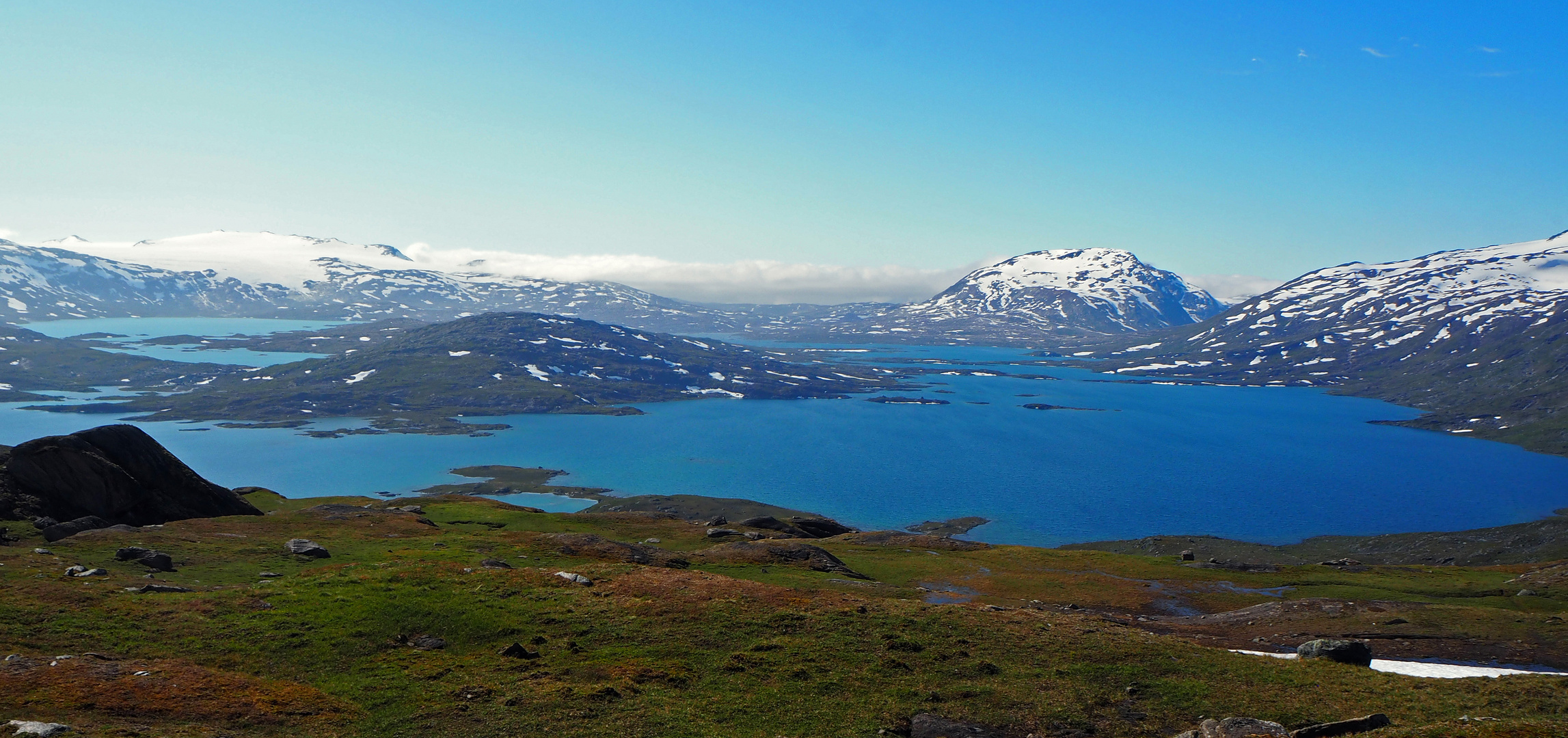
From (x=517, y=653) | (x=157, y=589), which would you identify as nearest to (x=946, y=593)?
(x=517, y=653)

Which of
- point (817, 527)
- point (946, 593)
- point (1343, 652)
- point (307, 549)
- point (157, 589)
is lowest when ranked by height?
point (817, 527)

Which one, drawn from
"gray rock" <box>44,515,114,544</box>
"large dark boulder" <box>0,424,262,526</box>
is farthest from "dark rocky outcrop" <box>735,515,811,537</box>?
"gray rock" <box>44,515,114,544</box>

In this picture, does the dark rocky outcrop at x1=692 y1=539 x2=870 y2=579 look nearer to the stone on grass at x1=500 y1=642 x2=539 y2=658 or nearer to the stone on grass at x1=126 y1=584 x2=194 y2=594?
the stone on grass at x1=500 y1=642 x2=539 y2=658

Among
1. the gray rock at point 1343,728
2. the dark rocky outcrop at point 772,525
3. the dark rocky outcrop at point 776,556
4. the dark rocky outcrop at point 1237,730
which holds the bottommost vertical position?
the dark rocky outcrop at point 772,525

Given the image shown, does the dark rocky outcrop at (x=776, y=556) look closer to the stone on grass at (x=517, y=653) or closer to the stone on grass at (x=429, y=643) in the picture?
the stone on grass at (x=429, y=643)

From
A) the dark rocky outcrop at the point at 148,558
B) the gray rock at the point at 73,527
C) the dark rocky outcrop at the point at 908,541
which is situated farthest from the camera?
the dark rocky outcrop at the point at 908,541

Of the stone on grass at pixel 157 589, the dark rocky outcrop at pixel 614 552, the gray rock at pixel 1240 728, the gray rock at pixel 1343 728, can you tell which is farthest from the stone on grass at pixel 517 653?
the gray rock at pixel 1343 728

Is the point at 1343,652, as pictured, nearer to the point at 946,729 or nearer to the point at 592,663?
the point at 946,729
